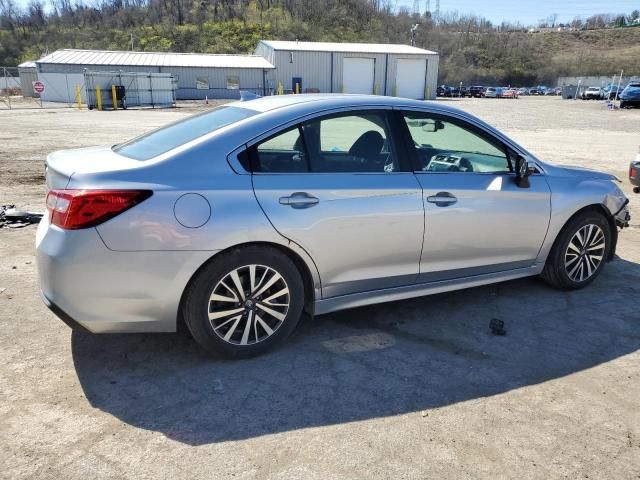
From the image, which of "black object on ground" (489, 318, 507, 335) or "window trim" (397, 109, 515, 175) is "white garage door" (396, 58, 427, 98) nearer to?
"window trim" (397, 109, 515, 175)

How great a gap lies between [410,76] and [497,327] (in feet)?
168

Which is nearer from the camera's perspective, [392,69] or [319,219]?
[319,219]

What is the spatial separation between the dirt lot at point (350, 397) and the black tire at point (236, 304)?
0.12 m

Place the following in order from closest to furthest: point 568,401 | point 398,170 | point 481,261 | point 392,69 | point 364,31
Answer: point 568,401 < point 398,170 < point 481,261 < point 392,69 < point 364,31

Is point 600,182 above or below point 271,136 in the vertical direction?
below

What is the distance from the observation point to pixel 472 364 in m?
3.40

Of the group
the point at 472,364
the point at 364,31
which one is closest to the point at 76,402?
the point at 472,364

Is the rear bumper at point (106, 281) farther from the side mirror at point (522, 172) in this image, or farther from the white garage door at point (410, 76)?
the white garage door at point (410, 76)

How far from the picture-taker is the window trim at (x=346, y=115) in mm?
3252

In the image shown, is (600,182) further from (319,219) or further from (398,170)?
(319,219)

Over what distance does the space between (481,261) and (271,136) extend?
1.97 metres

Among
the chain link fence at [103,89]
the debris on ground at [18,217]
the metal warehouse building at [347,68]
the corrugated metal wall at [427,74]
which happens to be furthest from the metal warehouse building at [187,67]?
the debris on ground at [18,217]

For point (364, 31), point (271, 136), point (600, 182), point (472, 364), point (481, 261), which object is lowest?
point (472, 364)

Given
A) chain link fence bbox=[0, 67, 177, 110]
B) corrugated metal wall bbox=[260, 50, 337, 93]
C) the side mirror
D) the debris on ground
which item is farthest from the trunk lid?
corrugated metal wall bbox=[260, 50, 337, 93]
